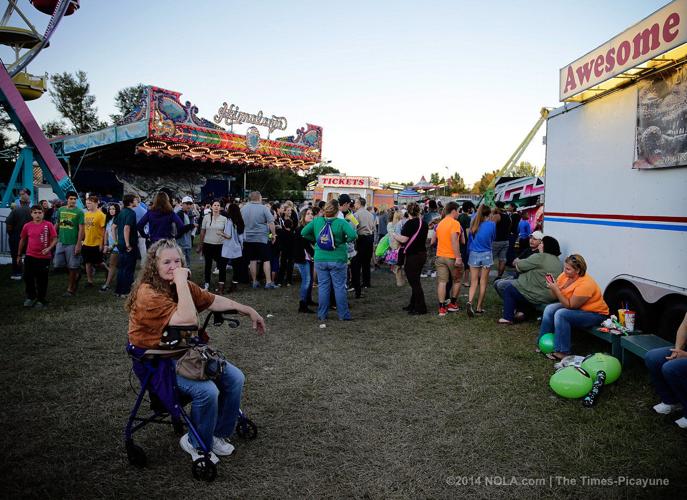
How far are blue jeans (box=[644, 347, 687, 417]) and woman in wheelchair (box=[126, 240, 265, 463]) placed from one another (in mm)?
3396

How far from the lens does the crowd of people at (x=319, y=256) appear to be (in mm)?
5156

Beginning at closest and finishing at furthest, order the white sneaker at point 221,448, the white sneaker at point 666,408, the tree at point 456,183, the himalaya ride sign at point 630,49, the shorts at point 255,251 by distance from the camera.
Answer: the white sneaker at point 221,448, the white sneaker at point 666,408, the himalaya ride sign at point 630,49, the shorts at point 255,251, the tree at point 456,183

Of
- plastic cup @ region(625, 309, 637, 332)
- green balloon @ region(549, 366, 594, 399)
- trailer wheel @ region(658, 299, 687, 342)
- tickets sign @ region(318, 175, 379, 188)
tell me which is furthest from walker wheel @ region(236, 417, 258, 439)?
tickets sign @ region(318, 175, 379, 188)

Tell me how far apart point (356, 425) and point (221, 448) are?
3.72 ft

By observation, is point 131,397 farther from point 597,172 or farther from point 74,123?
point 74,123

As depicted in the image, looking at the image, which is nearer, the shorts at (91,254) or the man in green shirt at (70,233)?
the man in green shirt at (70,233)

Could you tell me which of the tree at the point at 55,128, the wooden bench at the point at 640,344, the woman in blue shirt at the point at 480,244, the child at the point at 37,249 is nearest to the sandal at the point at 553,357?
the wooden bench at the point at 640,344

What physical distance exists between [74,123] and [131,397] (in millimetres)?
56913

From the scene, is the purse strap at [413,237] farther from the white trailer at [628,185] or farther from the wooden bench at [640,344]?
the wooden bench at [640,344]

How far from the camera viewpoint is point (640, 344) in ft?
14.8

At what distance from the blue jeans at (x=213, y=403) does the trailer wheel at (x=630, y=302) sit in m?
4.45

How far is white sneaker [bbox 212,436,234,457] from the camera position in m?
3.28

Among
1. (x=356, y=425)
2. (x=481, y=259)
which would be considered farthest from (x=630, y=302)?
(x=356, y=425)

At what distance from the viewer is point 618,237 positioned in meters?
5.48
